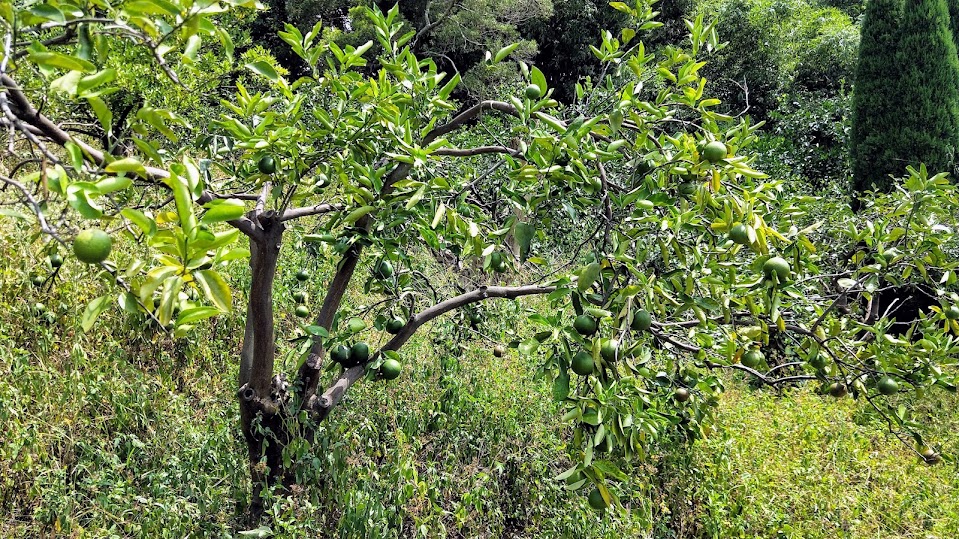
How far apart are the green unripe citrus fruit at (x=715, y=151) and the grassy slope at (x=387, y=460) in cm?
131

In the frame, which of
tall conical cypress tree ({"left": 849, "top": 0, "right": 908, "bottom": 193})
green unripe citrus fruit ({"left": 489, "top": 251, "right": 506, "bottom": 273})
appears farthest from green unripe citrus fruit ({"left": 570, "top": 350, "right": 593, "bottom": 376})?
tall conical cypress tree ({"left": 849, "top": 0, "right": 908, "bottom": 193})

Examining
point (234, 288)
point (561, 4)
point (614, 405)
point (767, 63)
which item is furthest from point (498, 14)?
point (614, 405)

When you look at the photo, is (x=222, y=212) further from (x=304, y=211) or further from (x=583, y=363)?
(x=304, y=211)

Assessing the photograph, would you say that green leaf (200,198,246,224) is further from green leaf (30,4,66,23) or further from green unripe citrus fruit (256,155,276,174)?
green unripe citrus fruit (256,155,276,174)

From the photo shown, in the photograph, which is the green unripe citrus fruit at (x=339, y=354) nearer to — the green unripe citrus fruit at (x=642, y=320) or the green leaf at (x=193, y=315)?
the green unripe citrus fruit at (x=642, y=320)

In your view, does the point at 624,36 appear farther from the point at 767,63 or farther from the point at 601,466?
the point at 767,63

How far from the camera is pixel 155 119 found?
893 mm

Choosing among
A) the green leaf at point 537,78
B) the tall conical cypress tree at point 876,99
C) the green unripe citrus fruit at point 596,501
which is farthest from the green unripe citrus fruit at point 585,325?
the tall conical cypress tree at point 876,99

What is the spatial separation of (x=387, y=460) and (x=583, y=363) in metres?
1.37

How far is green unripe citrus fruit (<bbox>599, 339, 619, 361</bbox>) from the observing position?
125 cm

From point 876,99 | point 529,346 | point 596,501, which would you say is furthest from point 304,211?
point 876,99

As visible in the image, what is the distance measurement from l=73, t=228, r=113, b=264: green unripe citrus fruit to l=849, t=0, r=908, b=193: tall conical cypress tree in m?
6.82

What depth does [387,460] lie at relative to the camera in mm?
2484

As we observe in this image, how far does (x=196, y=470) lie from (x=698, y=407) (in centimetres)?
168
